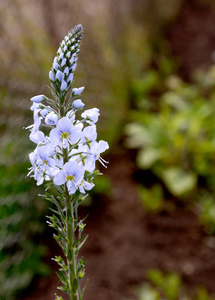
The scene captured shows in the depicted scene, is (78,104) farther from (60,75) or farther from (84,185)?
(84,185)

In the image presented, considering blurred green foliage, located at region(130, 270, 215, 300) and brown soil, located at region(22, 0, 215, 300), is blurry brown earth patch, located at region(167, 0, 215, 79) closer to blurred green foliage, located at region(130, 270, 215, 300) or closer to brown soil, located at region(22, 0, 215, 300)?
brown soil, located at region(22, 0, 215, 300)

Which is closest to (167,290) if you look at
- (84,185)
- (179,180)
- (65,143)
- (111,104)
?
(179,180)

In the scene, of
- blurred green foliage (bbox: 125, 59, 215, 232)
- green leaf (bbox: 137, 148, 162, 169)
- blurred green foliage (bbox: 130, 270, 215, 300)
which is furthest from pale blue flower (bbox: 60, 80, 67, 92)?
green leaf (bbox: 137, 148, 162, 169)

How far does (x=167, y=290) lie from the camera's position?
2531 millimetres

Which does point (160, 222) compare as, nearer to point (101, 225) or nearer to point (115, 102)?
point (101, 225)

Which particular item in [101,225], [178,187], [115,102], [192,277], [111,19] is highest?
[111,19]

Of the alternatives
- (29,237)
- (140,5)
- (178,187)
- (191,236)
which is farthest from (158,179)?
(140,5)

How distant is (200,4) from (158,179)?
5.69m

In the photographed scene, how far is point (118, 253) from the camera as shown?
3.01m

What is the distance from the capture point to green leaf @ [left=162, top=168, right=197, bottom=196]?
345 centimetres

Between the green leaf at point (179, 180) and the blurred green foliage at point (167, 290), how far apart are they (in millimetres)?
890

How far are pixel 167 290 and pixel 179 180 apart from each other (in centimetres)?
123

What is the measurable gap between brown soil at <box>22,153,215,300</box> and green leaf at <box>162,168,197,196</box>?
0.20m

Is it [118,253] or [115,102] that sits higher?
[115,102]
